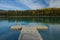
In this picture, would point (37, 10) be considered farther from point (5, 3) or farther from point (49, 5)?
point (5, 3)

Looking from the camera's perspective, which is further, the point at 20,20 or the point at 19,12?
the point at 20,20

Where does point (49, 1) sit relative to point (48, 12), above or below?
above

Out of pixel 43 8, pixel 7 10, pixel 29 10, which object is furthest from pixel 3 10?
pixel 43 8

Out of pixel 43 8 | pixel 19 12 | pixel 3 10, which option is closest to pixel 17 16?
pixel 19 12

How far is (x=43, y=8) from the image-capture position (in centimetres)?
608

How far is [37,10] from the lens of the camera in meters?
6.11

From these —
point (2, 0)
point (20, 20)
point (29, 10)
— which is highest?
point (2, 0)

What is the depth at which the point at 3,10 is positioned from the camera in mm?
6074

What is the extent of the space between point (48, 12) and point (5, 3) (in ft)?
5.71

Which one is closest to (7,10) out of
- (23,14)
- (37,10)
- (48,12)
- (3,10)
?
(3,10)

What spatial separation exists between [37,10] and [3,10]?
1349 mm

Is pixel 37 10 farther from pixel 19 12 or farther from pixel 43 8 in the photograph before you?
pixel 19 12

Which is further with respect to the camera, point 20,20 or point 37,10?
point 20,20

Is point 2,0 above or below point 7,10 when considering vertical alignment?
above
